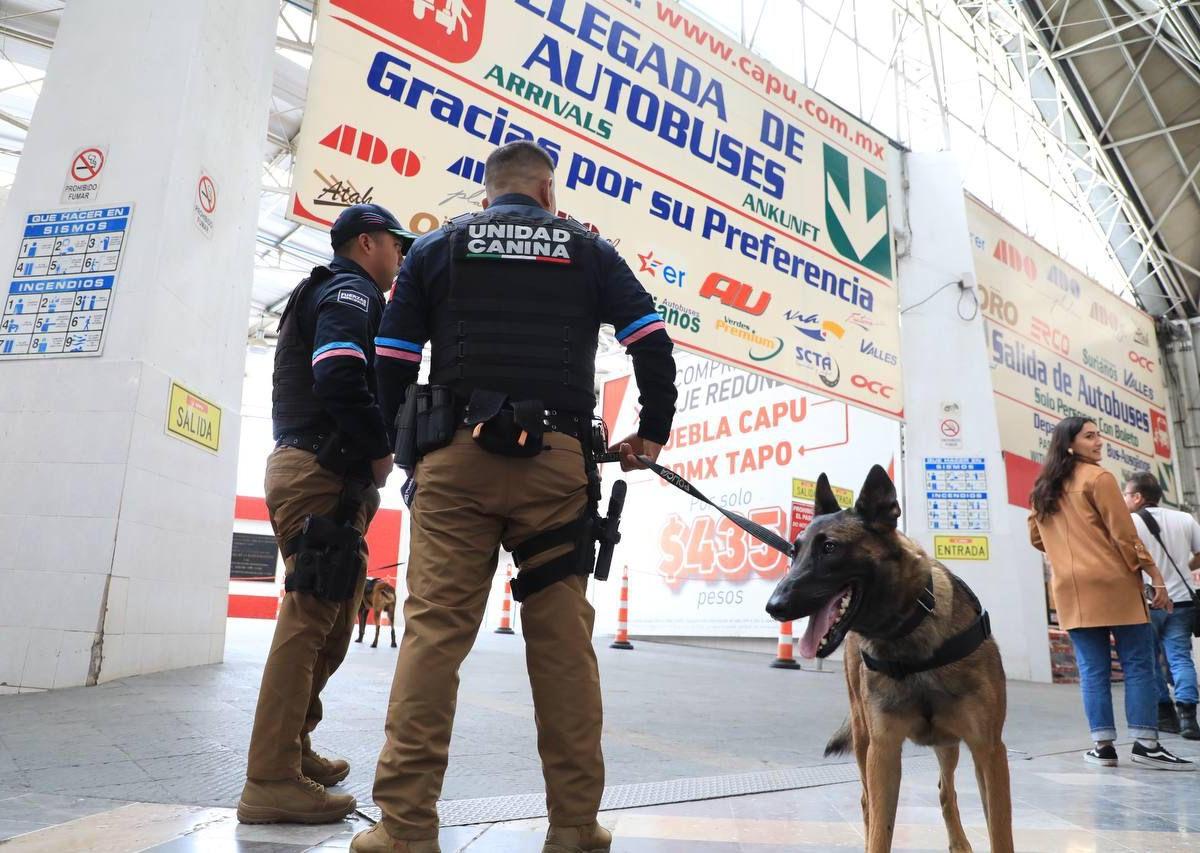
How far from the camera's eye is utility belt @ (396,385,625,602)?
172cm

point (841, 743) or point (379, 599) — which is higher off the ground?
point (379, 599)

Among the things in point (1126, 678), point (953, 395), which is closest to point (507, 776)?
point (1126, 678)

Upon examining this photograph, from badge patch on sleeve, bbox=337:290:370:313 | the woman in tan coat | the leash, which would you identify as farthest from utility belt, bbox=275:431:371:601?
the woman in tan coat

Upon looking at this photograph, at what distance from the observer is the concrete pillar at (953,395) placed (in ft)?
29.3

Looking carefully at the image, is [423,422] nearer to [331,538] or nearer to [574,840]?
[331,538]

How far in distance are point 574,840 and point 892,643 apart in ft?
2.65

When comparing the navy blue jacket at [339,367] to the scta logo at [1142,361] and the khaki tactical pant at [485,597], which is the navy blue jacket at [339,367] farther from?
the scta logo at [1142,361]

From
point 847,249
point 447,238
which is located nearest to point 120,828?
point 447,238

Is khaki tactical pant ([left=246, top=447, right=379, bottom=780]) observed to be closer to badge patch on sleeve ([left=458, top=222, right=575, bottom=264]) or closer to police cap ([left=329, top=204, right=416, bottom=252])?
police cap ([left=329, top=204, right=416, bottom=252])

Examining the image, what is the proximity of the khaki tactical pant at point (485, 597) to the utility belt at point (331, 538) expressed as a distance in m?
0.44

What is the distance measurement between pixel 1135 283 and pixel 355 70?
15.0 meters

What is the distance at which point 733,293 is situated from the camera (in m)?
6.92

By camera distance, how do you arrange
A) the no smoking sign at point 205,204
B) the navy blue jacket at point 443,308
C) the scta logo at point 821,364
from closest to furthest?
the navy blue jacket at point 443,308, the no smoking sign at point 205,204, the scta logo at point 821,364

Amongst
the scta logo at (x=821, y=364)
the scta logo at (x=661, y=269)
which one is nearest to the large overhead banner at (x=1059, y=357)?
the scta logo at (x=821, y=364)
